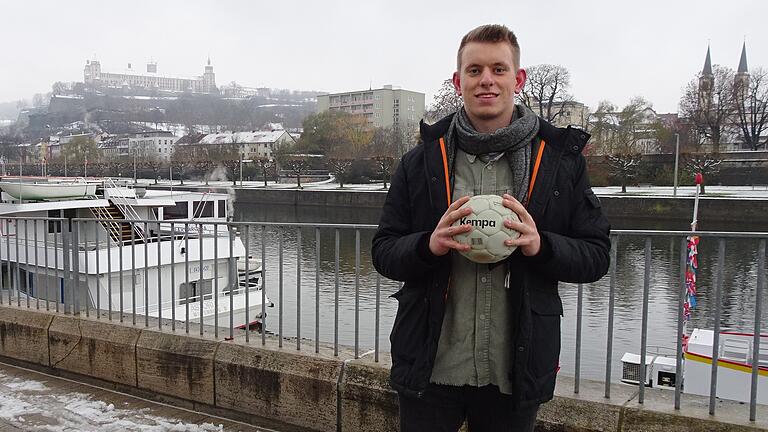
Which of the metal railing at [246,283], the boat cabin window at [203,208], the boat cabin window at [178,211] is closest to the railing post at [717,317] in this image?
the metal railing at [246,283]

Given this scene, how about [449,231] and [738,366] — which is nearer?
[449,231]

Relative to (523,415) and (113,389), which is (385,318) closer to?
(113,389)

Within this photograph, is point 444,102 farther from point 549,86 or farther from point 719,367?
point 719,367

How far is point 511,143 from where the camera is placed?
7.11ft

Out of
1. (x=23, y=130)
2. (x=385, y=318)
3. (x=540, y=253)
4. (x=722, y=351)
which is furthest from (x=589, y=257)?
(x=23, y=130)

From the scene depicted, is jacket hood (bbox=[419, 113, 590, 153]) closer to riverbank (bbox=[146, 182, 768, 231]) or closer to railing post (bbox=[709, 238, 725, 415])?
railing post (bbox=[709, 238, 725, 415])

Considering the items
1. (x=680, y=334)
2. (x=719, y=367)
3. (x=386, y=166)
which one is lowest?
(x=719, y=367)

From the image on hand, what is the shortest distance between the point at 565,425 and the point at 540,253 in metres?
1.73

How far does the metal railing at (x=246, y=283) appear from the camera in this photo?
3.66 metres

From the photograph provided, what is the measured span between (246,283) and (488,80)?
3.19 m

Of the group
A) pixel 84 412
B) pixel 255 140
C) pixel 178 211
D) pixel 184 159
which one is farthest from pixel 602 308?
pixel 255 140

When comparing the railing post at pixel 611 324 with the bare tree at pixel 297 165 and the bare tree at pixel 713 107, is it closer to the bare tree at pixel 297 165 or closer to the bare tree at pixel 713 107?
the bare tree at pixel 713 107

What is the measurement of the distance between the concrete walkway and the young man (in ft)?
7.91

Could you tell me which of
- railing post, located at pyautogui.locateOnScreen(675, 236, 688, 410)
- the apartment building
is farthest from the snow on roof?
railing post, located at pyautogui.locateOnScreen(675, 236, 688, 410)
